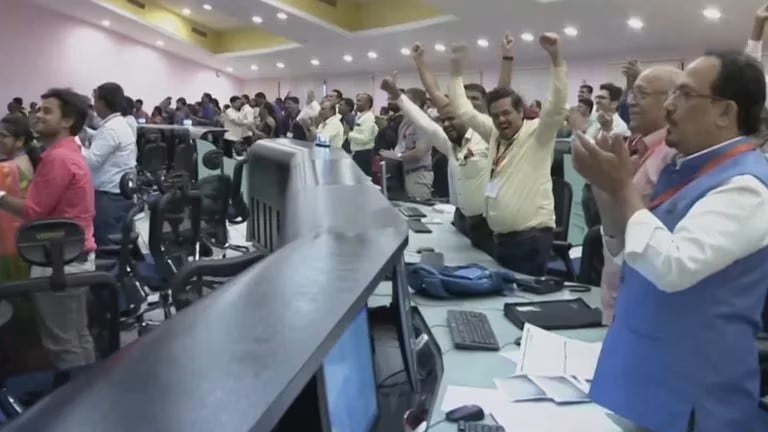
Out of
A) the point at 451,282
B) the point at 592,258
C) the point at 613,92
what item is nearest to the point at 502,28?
the point at 613,92

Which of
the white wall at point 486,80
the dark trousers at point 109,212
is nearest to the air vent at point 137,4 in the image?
the white wall at point 486,80

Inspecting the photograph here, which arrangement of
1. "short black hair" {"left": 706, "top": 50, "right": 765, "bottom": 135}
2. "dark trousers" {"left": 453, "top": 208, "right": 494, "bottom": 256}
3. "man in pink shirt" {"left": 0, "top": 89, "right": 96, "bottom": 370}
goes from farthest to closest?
"dark trousers" {"left": 453, "top": 208, "right": 494, "bottom": 256}, "man in pink shirt" {"left": 0, "top": 89, "right": 96, "bottom": 370}, "short black hair" {"left": 706, "top": 50, "right": 765, "bottom": 135}

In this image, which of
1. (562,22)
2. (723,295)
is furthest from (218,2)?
(723,295)

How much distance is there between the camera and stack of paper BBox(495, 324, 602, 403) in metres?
1.67

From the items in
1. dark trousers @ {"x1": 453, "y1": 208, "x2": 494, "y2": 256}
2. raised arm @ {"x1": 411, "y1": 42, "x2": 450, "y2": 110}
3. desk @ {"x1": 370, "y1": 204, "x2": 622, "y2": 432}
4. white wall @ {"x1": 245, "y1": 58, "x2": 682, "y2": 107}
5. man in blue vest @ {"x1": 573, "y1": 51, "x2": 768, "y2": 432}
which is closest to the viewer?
man in blue vest @ {"x1": 573, "y1": 51, "x2": 768, "y2": 432}

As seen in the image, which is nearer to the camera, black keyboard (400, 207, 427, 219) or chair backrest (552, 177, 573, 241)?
chair backrest (552, 177, 573, 241)

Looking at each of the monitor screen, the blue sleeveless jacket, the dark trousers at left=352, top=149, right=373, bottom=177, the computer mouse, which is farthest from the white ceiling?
the monitor screen

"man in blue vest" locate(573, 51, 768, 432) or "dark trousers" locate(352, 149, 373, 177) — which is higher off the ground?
"man in blue vest" locate(573, 51, 768, 432)

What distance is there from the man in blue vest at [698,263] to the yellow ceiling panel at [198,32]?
1525 cm

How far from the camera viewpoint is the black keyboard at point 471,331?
6.50ft

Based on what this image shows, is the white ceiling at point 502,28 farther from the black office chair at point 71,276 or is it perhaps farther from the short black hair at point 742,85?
the black office chair at point 71,276

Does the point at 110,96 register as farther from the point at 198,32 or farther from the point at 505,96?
the point at 198,32

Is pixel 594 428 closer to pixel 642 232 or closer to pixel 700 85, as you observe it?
pixel 642 232

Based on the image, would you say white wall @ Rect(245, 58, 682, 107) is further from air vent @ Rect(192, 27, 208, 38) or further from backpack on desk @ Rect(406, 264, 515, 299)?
backpack on desk @ Rect(406, 264, 515, 299)
